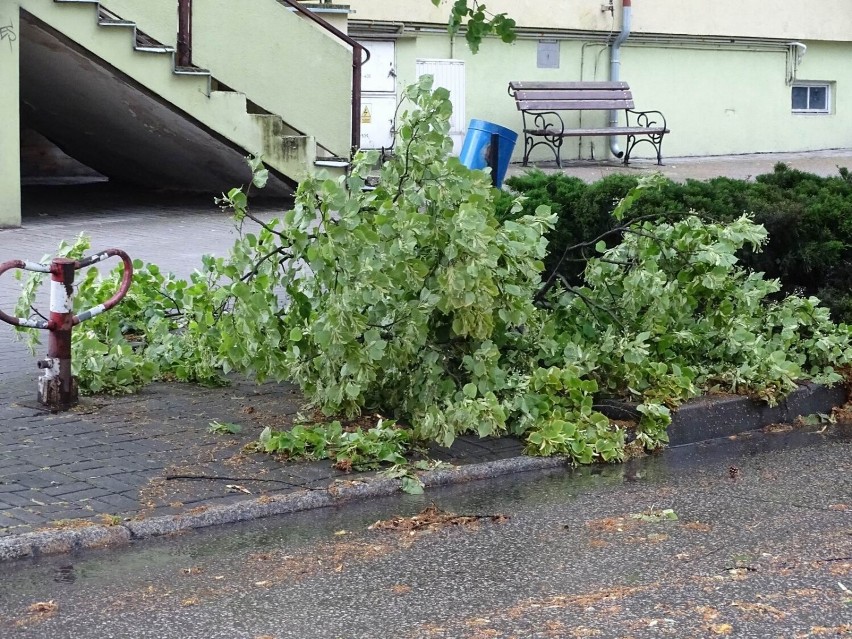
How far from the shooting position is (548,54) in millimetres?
19609

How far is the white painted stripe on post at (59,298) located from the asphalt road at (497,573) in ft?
6.00

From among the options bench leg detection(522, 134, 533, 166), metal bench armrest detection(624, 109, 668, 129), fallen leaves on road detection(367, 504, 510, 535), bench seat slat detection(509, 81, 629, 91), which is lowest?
fallen leaves on road detection(367, 504, 510, 535)

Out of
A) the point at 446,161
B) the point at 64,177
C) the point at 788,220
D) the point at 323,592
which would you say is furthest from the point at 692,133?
the point at 323,592

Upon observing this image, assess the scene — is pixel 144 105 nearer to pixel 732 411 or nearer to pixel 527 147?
pixel 527 147

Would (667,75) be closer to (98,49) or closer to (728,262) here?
(98,49)

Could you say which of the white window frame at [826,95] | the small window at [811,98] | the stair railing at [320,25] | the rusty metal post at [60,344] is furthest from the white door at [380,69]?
the rusty metal post at [60,344]

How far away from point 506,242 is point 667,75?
15.7m

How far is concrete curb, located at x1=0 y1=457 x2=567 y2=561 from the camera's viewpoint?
15.5 feet

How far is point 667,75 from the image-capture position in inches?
825

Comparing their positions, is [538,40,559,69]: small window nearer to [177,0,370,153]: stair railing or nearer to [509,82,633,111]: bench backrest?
[509,82,633,111]: bench backrest

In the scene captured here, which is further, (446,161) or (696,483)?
(446,161)

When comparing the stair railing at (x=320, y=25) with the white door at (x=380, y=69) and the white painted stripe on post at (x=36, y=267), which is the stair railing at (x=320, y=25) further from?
the white painted stripe on post at (x=36, y=267)

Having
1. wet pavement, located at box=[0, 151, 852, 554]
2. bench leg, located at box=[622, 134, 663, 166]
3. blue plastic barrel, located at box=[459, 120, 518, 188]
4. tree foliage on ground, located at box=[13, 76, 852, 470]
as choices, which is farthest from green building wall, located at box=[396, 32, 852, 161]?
wet pavement, located at box=[0, 151, 852, 554]

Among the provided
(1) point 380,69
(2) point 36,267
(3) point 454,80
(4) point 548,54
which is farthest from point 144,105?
(2) point 36,267
